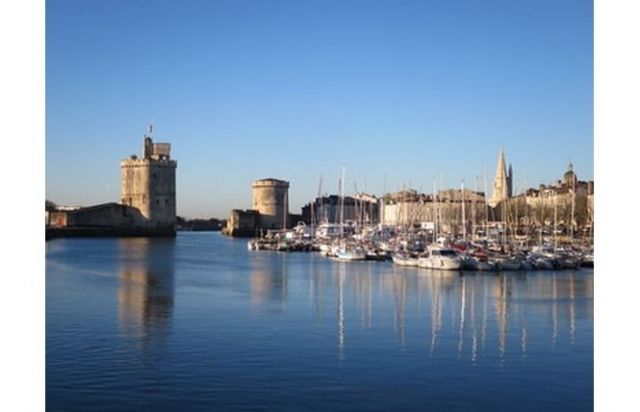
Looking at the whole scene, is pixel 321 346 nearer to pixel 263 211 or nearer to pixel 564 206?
pixel 564 206

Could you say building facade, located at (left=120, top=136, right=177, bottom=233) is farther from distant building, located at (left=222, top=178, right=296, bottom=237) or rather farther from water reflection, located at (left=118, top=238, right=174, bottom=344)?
water reflection, located at (left=118, top=238, right=174, bottom=344)

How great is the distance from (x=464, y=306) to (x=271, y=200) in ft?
137

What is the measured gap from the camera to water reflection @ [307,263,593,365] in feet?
24.5

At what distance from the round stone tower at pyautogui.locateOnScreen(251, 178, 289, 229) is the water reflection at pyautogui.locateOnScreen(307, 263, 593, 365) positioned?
35.6m

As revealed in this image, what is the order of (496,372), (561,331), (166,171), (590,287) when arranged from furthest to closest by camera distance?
1. (166,171)
2. (590,287)
3. (561,331)
4. (496,372)

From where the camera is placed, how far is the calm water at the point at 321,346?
5277 millimetres

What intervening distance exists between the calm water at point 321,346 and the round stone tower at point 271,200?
38153 millimetres

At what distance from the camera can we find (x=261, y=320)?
8797mm

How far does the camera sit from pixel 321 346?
280 inches

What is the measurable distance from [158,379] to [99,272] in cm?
1126

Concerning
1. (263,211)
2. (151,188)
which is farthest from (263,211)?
(151,188)

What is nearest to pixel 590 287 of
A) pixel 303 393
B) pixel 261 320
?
pixel 261 320
